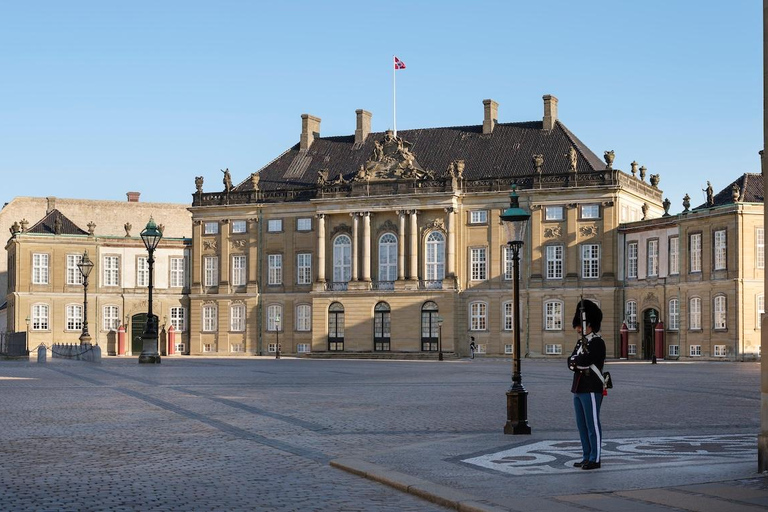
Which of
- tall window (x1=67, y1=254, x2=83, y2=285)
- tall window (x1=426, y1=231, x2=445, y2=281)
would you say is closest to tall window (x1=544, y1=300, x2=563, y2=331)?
tall window (x1=426, y1=231, x2=445, y2=281)

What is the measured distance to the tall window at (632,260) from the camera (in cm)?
7312

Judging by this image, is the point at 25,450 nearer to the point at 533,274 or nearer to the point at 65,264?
the point at 533,274

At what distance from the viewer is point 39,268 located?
286 feet

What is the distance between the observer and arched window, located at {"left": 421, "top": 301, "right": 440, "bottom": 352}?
78188mm

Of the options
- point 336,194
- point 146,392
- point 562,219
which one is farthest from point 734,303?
point 146,392

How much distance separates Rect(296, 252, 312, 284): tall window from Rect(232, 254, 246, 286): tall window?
4334 millimetres

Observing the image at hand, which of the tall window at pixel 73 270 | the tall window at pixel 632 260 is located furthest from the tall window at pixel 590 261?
the tall window at pixel 73 270

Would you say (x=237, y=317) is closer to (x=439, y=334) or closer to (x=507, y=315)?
(x=439, y=334)

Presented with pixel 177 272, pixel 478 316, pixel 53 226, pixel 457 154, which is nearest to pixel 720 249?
pixel 478 316

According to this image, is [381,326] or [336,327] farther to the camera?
[336,327]

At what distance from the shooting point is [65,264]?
8800 cm

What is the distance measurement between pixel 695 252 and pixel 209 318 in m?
36.6

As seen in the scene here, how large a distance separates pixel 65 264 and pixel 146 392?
6222cm

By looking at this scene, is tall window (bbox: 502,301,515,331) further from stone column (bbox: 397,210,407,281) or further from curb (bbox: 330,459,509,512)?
curb (bbox: 330,459,509,512)
